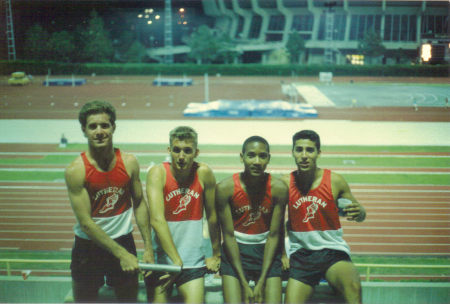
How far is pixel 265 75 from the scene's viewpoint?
41.2 m

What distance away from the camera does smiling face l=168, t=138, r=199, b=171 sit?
2656 millimetres

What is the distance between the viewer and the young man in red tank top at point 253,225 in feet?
8.83

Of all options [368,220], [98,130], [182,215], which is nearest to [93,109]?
[98,130]

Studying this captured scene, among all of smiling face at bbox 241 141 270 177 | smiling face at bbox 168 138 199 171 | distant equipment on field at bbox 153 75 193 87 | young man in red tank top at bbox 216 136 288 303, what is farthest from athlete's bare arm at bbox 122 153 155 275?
distant equipment on field at bbox 153 75 193 87

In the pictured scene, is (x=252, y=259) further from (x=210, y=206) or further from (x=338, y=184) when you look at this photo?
(x=338, y=184)

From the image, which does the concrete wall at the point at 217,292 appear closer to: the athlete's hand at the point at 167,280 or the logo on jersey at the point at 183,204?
the athlete's hand at the point at 167,280

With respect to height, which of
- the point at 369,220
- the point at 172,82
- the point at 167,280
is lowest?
→ the point at 369,220

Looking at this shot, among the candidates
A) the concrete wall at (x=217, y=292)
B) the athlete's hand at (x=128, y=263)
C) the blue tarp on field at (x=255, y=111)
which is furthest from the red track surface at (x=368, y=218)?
the blue tarp on field at (x=255, y=111)

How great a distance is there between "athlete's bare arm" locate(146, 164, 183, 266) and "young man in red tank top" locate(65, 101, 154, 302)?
87mm

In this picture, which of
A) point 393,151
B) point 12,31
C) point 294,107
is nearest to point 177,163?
point 12,31

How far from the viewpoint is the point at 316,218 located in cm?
283

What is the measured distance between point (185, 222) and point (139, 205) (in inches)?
12.7

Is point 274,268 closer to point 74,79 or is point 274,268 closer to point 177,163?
point 177,163

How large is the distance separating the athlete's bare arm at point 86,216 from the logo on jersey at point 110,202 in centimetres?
10
